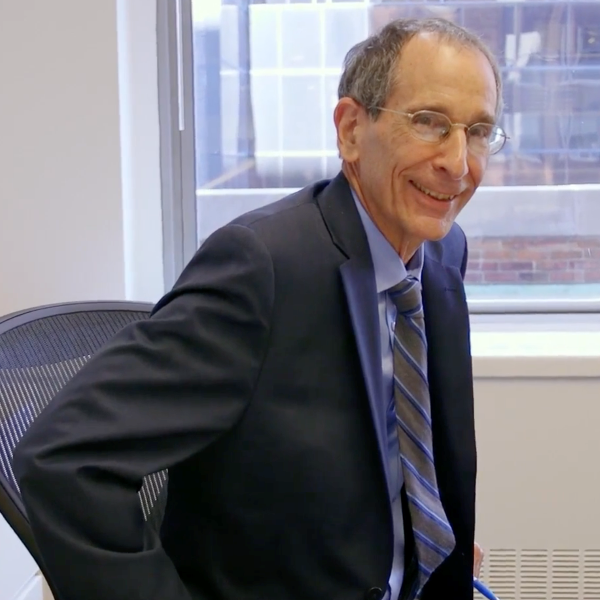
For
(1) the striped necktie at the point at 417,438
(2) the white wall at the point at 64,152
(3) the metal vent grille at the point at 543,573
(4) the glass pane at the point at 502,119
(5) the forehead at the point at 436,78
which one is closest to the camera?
(5) the forehead at the point at 436,78

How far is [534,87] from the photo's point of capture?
2.18m

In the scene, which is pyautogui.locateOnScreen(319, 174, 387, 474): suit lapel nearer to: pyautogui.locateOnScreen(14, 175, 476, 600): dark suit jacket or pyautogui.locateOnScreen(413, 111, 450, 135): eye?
pyautogui.locateOnScreen(14, 175, 476, 600): dark suit jacket

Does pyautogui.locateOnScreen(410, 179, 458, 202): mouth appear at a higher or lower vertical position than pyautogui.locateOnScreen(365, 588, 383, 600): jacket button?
higher

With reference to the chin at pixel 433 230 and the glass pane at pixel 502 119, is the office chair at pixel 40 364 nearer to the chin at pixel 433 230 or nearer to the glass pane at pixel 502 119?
the chin at pixel 433 230

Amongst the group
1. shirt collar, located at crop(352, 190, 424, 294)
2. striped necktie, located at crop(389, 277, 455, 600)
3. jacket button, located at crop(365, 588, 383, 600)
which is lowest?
jacket button, located at crop(365, 588, 383, 600)

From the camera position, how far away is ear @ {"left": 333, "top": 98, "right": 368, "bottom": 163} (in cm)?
106

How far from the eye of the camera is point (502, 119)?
2.17m

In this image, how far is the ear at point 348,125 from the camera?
106cm

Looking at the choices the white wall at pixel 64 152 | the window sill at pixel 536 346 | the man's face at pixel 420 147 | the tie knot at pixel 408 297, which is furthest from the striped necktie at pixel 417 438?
the white wall at pixel 64 152

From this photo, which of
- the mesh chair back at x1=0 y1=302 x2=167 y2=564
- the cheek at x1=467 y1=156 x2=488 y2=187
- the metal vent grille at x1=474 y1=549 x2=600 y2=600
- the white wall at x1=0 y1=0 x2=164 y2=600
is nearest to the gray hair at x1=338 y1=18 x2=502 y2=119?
the cheek at x1=467 y1=156 x2=488 y2=187

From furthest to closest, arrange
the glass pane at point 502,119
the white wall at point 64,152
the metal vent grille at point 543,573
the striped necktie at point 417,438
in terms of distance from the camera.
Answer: the glass pane at point 502,119, the metal vent grille at point 543,573, the white wall at point 64,152, the striped necktie at point 417,438

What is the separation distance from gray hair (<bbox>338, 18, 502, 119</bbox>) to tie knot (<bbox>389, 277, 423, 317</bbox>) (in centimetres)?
23

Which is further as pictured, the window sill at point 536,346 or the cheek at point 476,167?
the window sill at point 536,346

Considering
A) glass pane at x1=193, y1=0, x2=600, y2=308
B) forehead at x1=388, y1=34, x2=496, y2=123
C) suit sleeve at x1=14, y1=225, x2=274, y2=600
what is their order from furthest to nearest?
1. glass pane at x1=193, y1=0, x2=600, y2=308
2. forehead at x1=388, y1=34, x2=496, y2=123
3. suit sleeve at x1=14, y1=225, x2=274, y2=600
